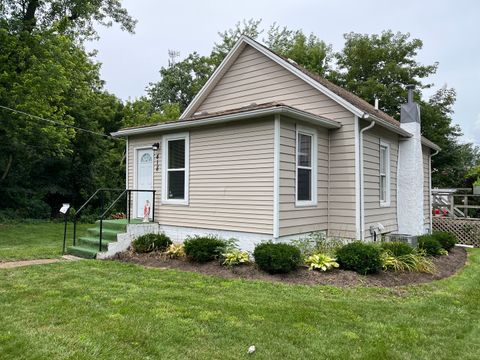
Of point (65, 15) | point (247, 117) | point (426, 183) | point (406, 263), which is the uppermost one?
point (65, 15)

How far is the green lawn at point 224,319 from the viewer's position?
365cm

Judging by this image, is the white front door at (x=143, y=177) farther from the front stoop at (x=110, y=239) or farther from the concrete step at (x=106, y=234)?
the concrete step at (x=106, y=234)

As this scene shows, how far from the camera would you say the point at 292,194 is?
7.74m

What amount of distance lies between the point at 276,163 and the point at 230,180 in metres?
1.30

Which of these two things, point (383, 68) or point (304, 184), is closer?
point (304, 184)

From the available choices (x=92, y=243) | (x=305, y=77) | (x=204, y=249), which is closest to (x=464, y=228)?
(x=305, y=77)

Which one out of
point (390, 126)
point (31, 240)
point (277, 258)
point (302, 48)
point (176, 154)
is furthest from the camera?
point (302, 48)

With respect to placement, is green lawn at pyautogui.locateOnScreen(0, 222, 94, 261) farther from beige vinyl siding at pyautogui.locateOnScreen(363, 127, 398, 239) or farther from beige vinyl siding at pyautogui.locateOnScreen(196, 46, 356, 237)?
beige vinyl siding at pyautogui.locateOnScreen(363, 127, 398, 239)

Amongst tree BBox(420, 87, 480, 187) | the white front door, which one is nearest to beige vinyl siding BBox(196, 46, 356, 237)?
the white front door

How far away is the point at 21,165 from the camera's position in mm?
18234

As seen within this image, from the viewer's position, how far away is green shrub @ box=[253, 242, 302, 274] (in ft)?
21.5

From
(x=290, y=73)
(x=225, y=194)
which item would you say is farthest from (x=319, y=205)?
(x=290, y=73)

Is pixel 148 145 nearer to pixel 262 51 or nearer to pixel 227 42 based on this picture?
pixel 262 51

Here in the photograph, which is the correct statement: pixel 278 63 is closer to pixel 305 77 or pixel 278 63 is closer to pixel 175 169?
pixel 305 77
